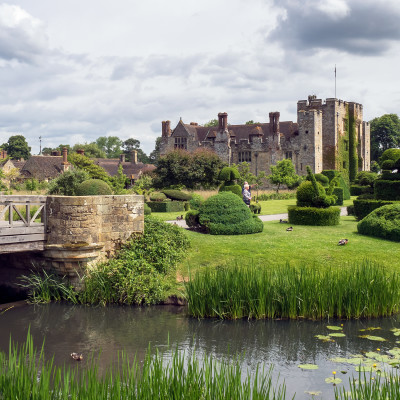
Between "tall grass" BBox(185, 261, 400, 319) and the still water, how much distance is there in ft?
0.84

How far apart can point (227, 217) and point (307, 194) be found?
4270 mm

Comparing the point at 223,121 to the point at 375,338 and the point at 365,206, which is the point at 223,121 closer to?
the point at 365,206

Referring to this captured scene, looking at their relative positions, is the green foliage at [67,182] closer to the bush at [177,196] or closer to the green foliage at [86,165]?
the bush at [177,196]

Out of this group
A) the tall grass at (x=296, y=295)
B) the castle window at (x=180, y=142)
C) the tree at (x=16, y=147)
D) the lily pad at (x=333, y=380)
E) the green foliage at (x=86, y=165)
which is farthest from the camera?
the tree at (x=16, y=147)

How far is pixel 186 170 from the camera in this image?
45969 millimetres

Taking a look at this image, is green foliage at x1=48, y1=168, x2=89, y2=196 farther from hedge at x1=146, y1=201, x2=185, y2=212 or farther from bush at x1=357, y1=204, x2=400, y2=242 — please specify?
bush at x1=357, y1=204, x2=400, y2=242

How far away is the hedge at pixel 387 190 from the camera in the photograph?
2242 cm

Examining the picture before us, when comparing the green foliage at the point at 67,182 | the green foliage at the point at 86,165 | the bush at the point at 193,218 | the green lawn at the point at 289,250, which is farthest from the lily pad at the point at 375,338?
the green foliage at the point at 86,165

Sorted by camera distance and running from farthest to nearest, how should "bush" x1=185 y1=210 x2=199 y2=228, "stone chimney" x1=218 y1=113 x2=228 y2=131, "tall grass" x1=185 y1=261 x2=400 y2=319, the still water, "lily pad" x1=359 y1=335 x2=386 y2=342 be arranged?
"stone chimney" x1=218 y1=113 x2=228 y2=131, "bush" x1=185 y1=210 x2=199 y2=228, "tall grass" x1=185 y1=261 x2=400 y2=319, "lily pad" x1=359 y1=335 x2=386 y2=342, the still water

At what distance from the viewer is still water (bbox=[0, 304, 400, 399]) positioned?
934 cm

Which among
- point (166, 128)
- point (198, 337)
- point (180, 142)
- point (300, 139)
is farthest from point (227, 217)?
point (166, 128)

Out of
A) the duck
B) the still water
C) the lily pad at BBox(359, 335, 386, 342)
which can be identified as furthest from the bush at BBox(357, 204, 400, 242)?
the duck

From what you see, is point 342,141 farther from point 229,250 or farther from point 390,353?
point 390,353

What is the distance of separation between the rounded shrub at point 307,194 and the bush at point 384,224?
8.46ft
